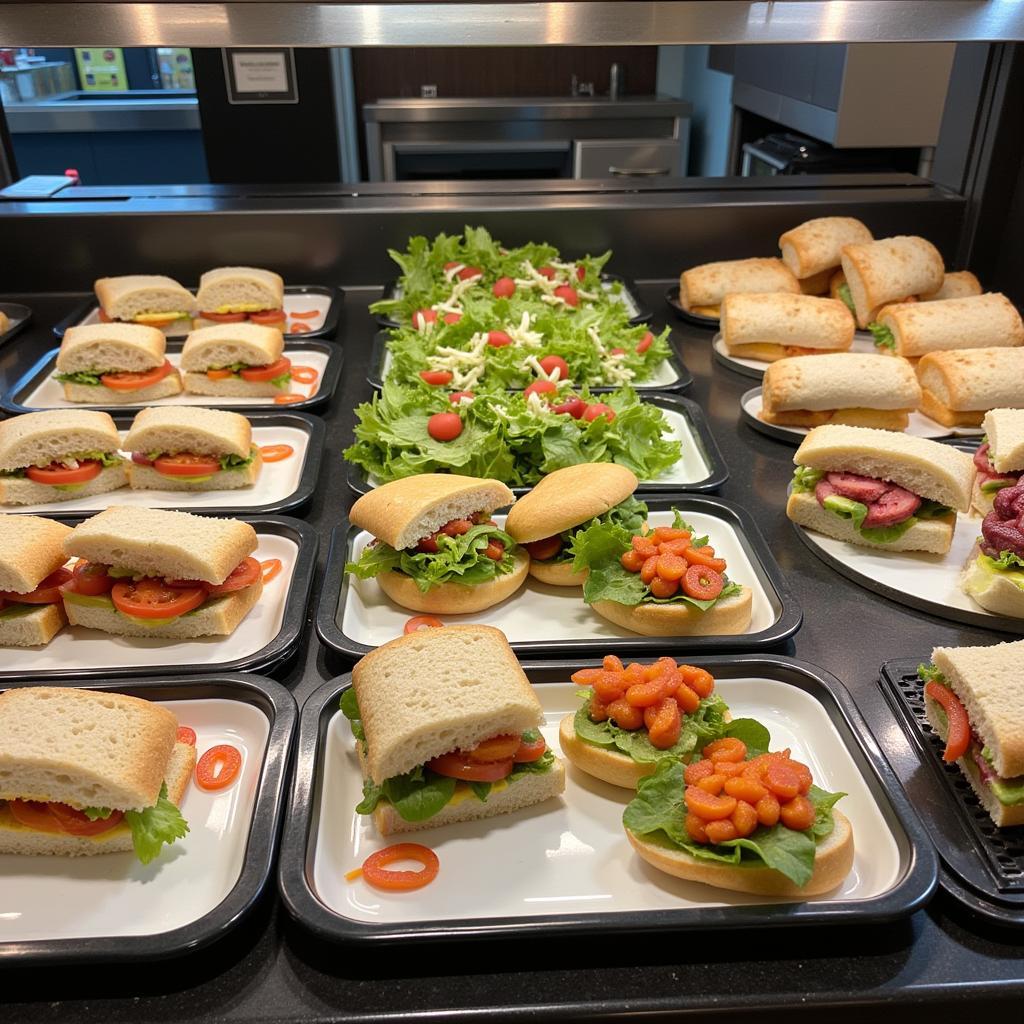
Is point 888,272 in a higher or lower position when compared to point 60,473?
higher

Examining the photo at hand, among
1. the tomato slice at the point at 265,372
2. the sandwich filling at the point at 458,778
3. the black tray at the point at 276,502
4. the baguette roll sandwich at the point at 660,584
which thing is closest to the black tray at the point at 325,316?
the tomato slice at the point at 265,372

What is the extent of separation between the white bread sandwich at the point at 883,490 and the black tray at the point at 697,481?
0.74ft

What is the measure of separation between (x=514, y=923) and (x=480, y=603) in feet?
2.83

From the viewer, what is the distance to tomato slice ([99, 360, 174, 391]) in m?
3.08

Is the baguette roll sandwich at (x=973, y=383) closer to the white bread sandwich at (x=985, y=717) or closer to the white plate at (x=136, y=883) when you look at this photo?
the white bread sandwich at (x=985, y=717)

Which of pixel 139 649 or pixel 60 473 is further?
pixel 60 473

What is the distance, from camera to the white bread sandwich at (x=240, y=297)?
3500 mm

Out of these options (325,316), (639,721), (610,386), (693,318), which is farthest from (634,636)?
(325,316)

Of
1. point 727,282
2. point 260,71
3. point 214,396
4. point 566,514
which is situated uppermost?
point 260,71

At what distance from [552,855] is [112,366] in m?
2.32

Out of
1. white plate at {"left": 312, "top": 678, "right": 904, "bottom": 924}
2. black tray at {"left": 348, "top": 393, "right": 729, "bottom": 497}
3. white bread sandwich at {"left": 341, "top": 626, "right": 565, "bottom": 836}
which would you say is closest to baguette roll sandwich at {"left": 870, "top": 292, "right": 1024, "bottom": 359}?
black tray at {"left": 348, "top": 393, "right": 729, "bottom": 497}

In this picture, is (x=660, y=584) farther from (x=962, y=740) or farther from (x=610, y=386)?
(x=610, y=386)

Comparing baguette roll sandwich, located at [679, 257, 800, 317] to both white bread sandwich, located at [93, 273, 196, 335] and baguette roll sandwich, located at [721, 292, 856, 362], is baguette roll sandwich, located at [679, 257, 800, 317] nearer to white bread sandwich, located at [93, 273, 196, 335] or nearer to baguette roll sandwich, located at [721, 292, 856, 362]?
baguette roll sandwich, located at [721, 292, 856, 362]

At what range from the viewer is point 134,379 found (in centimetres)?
310
